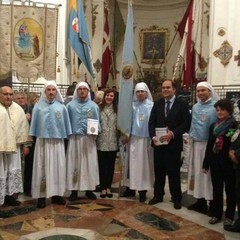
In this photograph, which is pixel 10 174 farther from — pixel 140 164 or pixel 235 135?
pixel 235 135

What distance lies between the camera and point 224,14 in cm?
1052

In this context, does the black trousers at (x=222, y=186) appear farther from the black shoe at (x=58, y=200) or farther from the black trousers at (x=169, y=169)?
the black shoe at (x=58, y=200)

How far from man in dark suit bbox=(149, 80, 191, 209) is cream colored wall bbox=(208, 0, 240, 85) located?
5.61 m

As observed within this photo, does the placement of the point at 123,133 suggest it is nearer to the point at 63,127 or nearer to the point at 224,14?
the point at 63,127

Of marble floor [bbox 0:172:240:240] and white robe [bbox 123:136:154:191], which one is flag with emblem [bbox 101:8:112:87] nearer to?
white robe [bbox 123:136:154:191]

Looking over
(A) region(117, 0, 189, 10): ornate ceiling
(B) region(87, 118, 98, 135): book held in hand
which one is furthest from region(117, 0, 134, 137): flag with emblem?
(A) region(117, 0, 189, 10): ornate ceiling

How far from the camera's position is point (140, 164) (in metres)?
5.51

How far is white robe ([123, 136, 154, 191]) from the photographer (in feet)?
18.1

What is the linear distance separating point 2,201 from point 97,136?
1.63 meters

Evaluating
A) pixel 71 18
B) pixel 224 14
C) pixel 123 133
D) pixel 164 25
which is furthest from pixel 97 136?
pixel 164 25

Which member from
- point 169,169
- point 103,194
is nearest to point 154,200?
point 169,169

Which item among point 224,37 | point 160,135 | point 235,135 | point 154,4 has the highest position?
point 154,4

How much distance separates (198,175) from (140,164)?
0.94 m

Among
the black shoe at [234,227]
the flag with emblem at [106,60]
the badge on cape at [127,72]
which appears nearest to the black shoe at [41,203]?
the badge on cape at [127,72]
